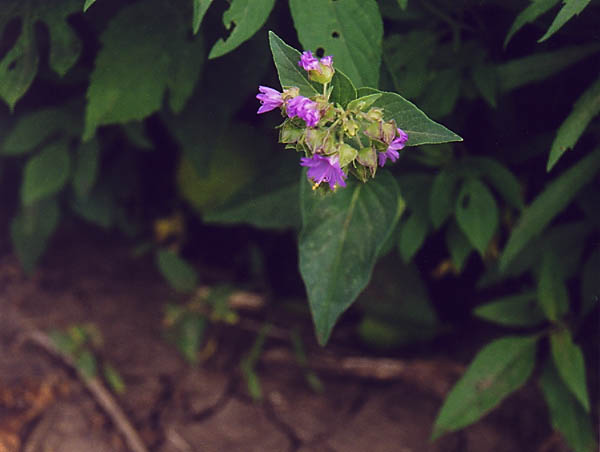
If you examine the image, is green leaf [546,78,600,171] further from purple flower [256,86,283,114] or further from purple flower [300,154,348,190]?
purple flower [256,86,283,114]

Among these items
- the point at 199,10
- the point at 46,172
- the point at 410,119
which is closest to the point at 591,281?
the point at 410,119

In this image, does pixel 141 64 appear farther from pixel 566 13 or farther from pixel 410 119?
pixel 566 13

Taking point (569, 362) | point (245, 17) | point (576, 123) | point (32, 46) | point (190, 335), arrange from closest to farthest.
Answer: point (245, 17) < point (576, 123) < point (32, 46) < point (569, 362) < point (190, 335)

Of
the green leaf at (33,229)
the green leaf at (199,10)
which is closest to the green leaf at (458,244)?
the green leaf at (199,10)

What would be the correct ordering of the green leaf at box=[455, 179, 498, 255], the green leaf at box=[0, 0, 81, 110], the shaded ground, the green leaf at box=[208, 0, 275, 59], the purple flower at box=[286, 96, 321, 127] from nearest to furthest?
the purple flower at box=[286, 96, 321, 127], the green leaf at box=[208, 0, 275, 59], the green leaf at box=[0, 0, 81, 110], the green leaf at box=[455, 179, 498, 255], the shaded ground

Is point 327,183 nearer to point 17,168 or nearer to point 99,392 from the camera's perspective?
point 99,392

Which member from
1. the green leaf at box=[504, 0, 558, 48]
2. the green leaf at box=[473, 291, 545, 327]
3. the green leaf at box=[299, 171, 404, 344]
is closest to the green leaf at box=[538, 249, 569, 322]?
the green leaf at box=[473, 291, 545, 327]
